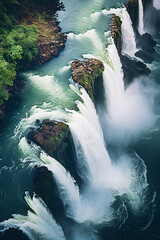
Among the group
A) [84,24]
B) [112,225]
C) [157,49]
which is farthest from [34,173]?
[157,49]

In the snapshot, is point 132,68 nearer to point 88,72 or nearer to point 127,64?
point 127,64

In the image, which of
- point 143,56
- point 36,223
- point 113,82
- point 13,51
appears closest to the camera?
point 36,223

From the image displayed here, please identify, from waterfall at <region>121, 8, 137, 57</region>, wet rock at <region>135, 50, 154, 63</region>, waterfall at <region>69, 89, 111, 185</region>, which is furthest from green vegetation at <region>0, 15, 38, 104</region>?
wet rock at <region>135, 50, 154, 63</region>

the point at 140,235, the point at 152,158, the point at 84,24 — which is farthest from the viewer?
the point at 84,24

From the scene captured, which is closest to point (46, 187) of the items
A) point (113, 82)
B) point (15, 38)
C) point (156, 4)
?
point (113, 82)

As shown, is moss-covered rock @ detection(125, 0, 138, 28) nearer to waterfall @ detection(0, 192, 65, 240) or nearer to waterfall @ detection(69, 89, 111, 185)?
waterfall @ detection(69, 89, 111, 185)

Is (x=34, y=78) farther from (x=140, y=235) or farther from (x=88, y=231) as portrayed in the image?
(x=140, y=235)
